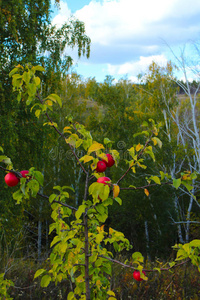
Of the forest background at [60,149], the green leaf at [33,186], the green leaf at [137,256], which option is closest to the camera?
the green leaf at [33,186]

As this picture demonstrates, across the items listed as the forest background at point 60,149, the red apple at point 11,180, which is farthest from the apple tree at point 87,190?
the forest background at point 60,149

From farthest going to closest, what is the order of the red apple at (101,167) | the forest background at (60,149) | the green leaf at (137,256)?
the forest background at (60,149) < the green leaf at (137,256) < the red apple at (101,167)

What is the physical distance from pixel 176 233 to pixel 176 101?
26.6 feet

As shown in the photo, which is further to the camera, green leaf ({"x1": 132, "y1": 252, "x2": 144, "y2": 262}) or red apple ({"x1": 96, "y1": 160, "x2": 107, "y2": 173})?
green leaf ({"x1": 132, "y1": 252, "x2": 144, "y2": 262})

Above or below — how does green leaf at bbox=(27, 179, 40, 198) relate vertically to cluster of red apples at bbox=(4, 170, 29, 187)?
below

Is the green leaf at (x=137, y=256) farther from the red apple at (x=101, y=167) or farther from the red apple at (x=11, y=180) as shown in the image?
the red apple at (x=11, y=180)

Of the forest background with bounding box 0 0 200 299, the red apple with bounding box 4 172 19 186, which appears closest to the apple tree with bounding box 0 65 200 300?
the red apple with bounding box 4 172 19 186

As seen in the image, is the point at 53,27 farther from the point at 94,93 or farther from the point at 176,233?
the point at 176,233

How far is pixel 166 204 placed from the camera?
13383 mm

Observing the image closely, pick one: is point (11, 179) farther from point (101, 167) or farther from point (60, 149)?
point (60, 149)

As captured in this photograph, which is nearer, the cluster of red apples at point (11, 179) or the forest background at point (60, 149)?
the cluster of red apples at point (11, 179)

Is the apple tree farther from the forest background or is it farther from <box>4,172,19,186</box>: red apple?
the forest background

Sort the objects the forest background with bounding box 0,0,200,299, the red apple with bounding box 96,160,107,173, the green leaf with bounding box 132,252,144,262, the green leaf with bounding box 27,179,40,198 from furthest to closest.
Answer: the forest background with bounding box 0,0,200,299 → the green leaf with bounding box 132,252,144,262 → the red apple with bounding box 96,160,107,173 → the green leaf with bounding box 27,179,40,198

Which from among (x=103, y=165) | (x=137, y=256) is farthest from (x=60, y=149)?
(x=103, y=165)
